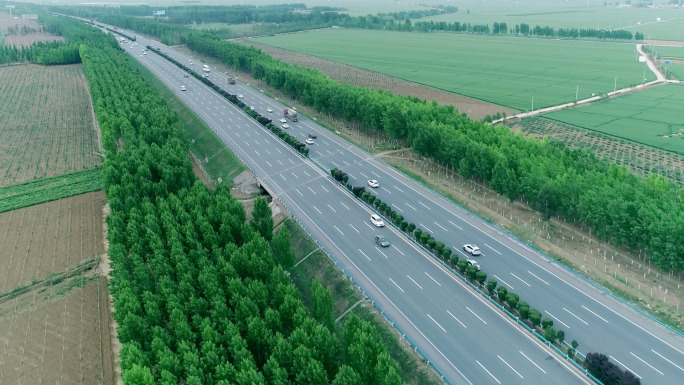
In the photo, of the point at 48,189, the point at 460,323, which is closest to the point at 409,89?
the point at 48,189

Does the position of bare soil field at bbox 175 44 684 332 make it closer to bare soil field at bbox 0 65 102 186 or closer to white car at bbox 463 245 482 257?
white car at bbox 463 245 482 257

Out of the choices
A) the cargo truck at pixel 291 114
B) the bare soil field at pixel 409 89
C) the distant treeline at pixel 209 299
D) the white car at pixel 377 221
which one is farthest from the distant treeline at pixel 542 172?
the distant treeline at pixel 209 299

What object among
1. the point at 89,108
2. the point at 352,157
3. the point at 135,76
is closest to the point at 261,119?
the point at 352,157

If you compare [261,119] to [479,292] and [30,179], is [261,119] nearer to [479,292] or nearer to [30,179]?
[30,179]

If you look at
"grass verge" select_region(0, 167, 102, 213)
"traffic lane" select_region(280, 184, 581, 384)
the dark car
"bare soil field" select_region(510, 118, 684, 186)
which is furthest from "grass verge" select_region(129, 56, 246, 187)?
"bare soil field" select_region(510, 118, 684, 186)

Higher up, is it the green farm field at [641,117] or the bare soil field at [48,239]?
the green farm field at [641,117]

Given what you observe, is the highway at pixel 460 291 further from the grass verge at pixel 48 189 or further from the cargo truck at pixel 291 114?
the grass verge at pixel 48 189
